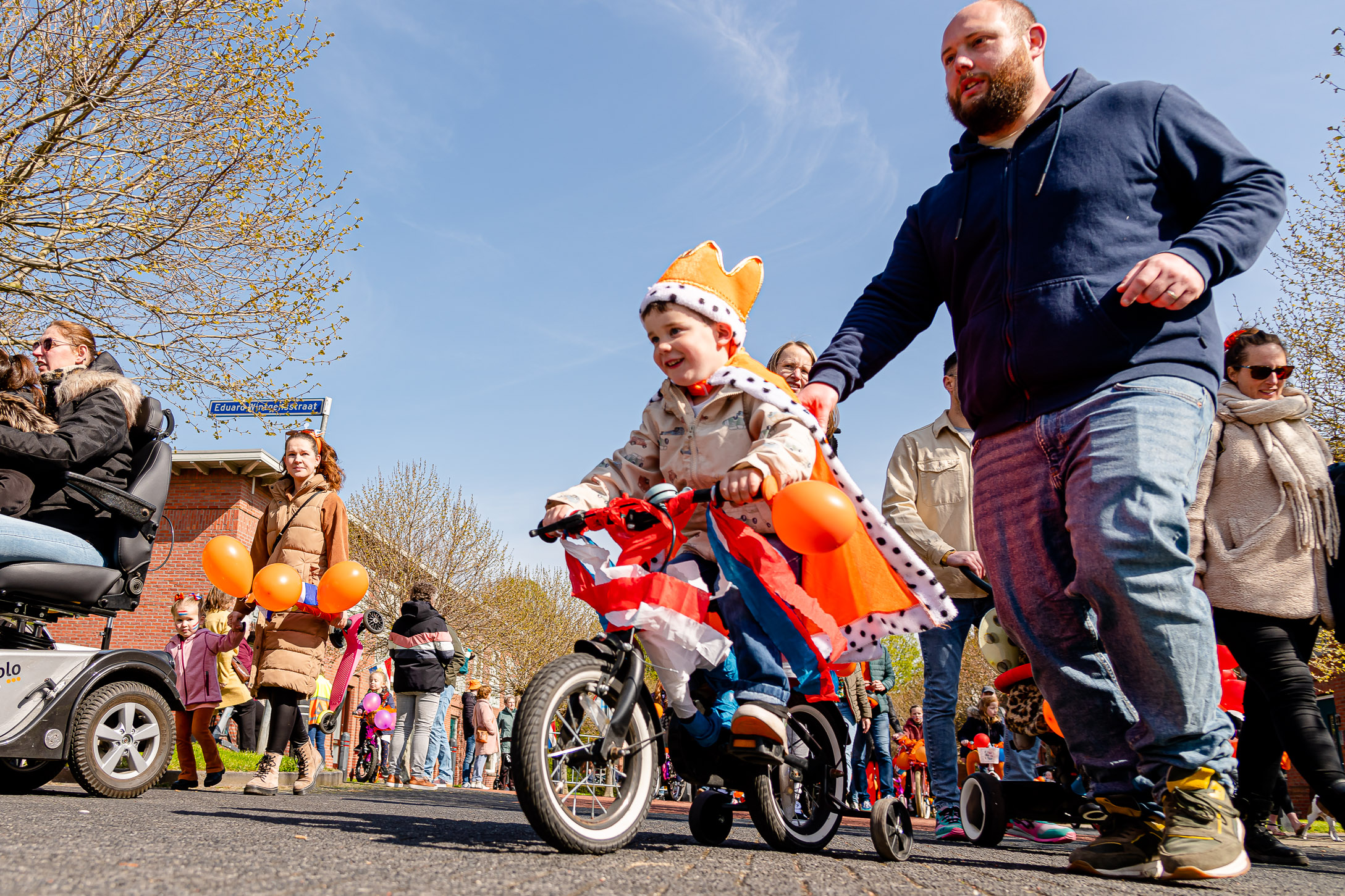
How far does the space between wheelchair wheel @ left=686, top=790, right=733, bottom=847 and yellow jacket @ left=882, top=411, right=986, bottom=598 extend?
212 centimetres

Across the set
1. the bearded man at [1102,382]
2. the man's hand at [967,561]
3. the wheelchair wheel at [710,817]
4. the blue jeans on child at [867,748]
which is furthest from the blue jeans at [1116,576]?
the blue jeans on child at [867,748]

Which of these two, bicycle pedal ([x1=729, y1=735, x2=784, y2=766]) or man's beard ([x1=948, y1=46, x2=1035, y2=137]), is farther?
man's beard ([x1=948, y1=46, x2=1035, y2=137])

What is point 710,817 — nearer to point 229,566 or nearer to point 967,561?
point 967,561

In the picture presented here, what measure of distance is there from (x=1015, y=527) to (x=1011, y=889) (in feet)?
3.73

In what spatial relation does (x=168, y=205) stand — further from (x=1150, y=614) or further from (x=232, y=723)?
(x=1150, y=614)

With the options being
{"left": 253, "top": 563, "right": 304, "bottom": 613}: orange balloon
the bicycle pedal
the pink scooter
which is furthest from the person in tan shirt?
{"left": 253, "top": 563, "right": 304, "bottom": 613}: orange balloon

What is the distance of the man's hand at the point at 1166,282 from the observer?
2.58 metres

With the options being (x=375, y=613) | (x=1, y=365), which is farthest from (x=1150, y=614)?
(x=1, y=365)

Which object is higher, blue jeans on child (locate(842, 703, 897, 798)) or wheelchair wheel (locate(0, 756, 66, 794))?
wheelchair wheel (locate(0, 756, 66, 794))

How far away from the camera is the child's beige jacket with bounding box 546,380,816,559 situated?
3125 mm

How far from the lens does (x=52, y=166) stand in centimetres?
1100

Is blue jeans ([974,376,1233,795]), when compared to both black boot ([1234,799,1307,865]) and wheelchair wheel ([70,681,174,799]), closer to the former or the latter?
black boot ([1234,799,1307,865])

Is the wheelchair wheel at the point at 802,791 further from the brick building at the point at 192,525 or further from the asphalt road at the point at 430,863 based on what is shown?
the brick building at the point at 192,525

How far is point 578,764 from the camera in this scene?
2.60 metres
